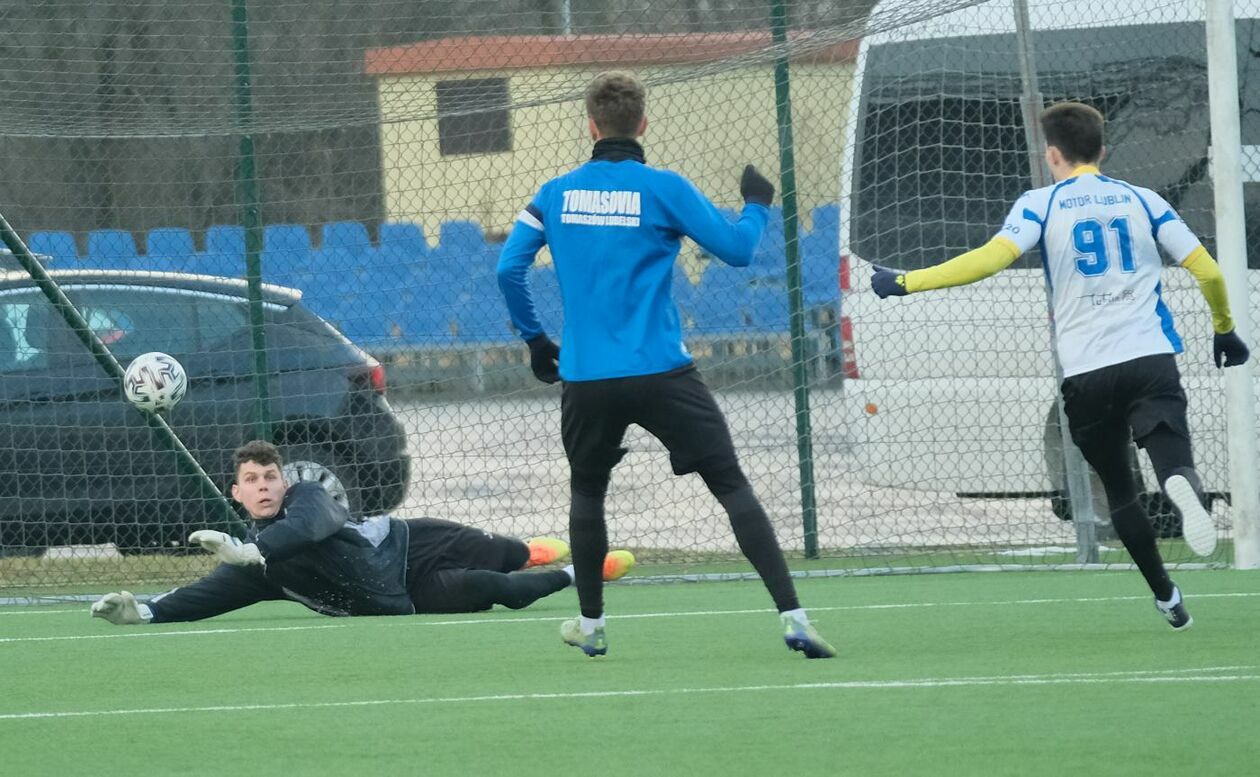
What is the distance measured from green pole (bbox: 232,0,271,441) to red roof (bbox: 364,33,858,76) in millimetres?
968

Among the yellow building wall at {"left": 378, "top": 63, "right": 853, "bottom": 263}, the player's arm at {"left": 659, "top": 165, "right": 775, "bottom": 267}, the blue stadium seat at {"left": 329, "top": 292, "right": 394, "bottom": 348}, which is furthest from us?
the blue stadium seat at {"left": 329, "top": 292, "right": 394, "bottom": 348}

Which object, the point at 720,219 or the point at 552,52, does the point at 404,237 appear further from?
the point at 720,219

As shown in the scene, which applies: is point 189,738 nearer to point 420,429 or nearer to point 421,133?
point 420,429

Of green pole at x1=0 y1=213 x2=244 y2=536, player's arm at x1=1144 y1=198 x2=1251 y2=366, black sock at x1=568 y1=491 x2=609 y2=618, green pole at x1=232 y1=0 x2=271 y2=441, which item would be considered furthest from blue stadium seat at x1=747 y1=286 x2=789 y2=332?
black sock at x1=568 y1=491 x2=609 y2=618

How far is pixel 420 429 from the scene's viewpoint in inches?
471

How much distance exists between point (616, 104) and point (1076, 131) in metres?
1.59

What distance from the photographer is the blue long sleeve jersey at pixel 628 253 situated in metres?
6.56

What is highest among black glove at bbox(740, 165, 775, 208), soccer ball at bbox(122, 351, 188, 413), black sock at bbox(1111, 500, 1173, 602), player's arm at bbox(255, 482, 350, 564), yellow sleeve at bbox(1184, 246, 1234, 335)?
black glove at bbox(740, 165, 775, 208)

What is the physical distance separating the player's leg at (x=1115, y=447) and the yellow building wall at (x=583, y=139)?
4738 mm

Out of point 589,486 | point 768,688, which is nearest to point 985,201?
point 589,486

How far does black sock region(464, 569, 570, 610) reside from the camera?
8898 millimetres

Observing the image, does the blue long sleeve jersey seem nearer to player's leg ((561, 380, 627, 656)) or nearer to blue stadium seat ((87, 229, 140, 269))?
player's leg ((561, 380, 627, 656))

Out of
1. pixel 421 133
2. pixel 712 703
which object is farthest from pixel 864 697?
pixel 421 133

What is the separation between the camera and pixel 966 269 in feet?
22.1
